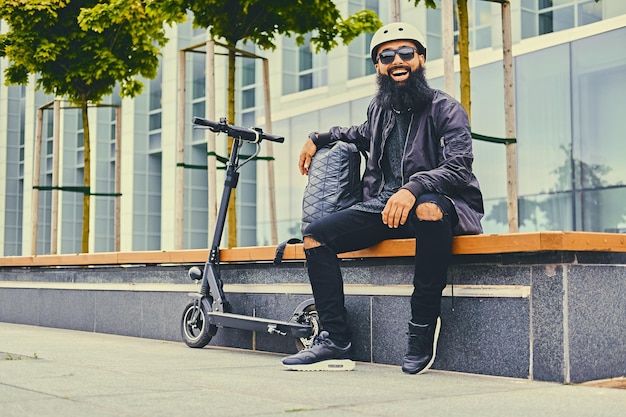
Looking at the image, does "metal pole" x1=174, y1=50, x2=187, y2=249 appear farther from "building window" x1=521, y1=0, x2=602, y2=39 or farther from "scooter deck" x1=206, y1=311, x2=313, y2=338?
"building window" x1=521, y1=0, x2=602, y2=39

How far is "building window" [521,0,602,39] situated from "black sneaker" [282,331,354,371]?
45.8 feet

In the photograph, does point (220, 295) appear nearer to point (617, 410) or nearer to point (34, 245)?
point (617, 410)

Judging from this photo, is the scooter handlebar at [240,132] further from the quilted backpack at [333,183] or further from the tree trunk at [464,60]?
the tree trunk at [464,60]

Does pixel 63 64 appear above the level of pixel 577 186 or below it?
above

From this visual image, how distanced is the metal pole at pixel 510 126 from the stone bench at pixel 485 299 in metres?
1.94

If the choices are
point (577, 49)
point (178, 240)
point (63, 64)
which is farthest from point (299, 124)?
point (178, 240)

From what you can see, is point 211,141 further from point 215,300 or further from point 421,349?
point 421,349

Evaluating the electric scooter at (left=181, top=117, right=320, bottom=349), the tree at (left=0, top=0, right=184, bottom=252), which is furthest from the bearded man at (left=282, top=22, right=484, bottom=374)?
the tree at (left=0, top=0, right=184, bottom=252)

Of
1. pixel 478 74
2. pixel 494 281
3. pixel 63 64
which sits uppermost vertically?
pixel 478 74

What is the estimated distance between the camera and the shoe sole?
5.43m

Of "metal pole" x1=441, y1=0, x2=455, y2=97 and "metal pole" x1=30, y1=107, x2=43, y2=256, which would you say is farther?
"metal pole" x1=30, y1=107, x2=43, y2=256

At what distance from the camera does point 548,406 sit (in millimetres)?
4062

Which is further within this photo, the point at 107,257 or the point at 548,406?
the point at 107,257

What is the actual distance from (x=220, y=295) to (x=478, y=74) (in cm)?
1408
